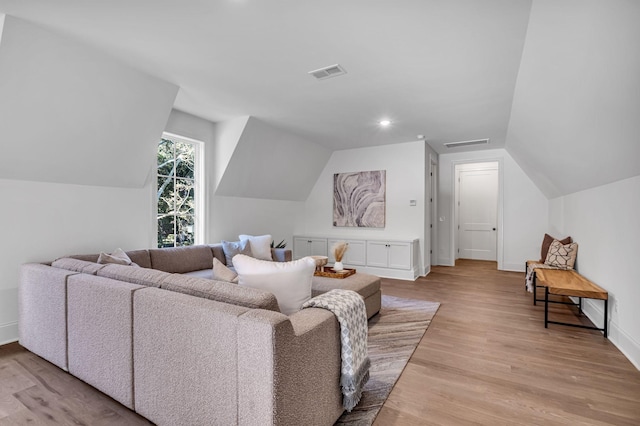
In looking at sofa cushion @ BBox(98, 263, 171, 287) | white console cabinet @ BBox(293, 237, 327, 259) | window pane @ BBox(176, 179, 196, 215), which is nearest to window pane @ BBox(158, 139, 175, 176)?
window pane @ BBox(176, 179, 196, 215)

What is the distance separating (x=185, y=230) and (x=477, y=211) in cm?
699

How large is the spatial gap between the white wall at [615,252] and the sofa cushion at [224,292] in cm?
296

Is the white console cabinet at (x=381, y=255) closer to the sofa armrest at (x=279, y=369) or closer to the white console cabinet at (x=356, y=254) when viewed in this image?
the white console cabinet at (x=356, y=254)

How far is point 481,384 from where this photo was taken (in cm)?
220

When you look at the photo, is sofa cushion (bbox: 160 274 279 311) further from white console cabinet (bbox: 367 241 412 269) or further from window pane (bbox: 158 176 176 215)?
white console cabinet (bbox: 367 241 412 269)

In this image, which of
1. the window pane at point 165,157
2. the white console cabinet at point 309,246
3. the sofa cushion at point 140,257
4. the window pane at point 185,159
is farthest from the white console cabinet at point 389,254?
the sofa cushion at point 140,257

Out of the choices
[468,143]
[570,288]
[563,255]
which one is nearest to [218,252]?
[570,288]

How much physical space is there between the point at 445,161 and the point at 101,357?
269 inches

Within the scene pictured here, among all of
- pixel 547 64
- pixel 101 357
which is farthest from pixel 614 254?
pixel 101 357

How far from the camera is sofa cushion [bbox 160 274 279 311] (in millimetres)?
1553

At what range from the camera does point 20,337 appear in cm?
272

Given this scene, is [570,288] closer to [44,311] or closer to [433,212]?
[433,212]

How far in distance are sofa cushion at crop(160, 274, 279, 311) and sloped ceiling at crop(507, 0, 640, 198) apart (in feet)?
7.09

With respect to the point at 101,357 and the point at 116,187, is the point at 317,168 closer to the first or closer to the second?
the point at 116,187
